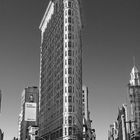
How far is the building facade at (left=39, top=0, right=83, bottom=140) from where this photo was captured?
132125 millimetres

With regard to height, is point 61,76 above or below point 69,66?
below

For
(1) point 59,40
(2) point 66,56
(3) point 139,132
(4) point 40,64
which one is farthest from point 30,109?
(4) point 40,64

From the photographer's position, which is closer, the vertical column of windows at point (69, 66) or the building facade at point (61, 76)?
the vertical column of windows at point (69, 66)

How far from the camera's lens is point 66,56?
13950cm

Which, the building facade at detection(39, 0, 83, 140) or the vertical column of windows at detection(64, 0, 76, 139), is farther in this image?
the building facade at detection(39, 0, 83, 140)

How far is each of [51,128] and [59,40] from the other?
4233 centimetres

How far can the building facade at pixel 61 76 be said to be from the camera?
433 ft

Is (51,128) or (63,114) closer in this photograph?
(63,114)

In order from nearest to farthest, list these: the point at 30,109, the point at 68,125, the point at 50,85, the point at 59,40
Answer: the point at 30,109
the point at 68,125
the point at 59,40
the point at 50,85

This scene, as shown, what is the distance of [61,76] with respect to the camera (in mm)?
140500

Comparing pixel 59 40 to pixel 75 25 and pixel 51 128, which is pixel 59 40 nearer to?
pixel 75 25

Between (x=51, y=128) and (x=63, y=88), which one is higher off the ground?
(x=63, y=88)

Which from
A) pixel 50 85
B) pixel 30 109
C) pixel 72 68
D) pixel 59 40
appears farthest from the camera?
pixel 50 85

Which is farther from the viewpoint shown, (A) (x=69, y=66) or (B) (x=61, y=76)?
(B) (x=61, y=76)
